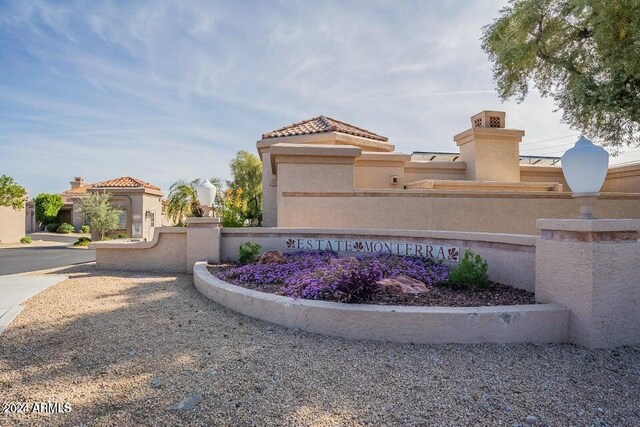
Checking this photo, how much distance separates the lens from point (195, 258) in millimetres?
9156

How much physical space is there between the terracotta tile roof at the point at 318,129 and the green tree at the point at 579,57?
539cm

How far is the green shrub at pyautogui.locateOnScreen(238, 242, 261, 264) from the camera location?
846 centimetres

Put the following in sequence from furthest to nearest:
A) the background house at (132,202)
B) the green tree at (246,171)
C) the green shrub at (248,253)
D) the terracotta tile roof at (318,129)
A: the green tree at (246,171) → the background house at (132,202) → the terracotta tile roof at (318,129) → the green shrub at (248,253)

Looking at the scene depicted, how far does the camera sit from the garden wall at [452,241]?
17.7 ft

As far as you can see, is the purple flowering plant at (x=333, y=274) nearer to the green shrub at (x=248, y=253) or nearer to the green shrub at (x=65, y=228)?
the green shrub at (x=248, y=253)

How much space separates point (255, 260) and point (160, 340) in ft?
13.3

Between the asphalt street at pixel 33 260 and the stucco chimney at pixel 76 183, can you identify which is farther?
the stucco chimney at pixel 76 183

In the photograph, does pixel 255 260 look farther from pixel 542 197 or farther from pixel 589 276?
pixel 542 197

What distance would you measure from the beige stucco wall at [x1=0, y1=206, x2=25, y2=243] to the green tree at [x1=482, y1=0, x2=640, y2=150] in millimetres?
34728

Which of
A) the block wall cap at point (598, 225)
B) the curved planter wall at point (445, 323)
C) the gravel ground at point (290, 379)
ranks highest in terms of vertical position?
the block wall cap at point (598, 225)

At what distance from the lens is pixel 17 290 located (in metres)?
7.50

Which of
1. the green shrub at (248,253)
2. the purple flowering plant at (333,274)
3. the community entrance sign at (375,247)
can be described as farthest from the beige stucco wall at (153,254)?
the community entrance sign at (375,247)

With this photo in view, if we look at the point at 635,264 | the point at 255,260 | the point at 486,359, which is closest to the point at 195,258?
the point at 255,260

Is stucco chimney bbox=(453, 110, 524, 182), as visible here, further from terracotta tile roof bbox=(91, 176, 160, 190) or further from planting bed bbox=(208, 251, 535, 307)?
terracotta tile roof bbox=(91, 176, 160, 190)
